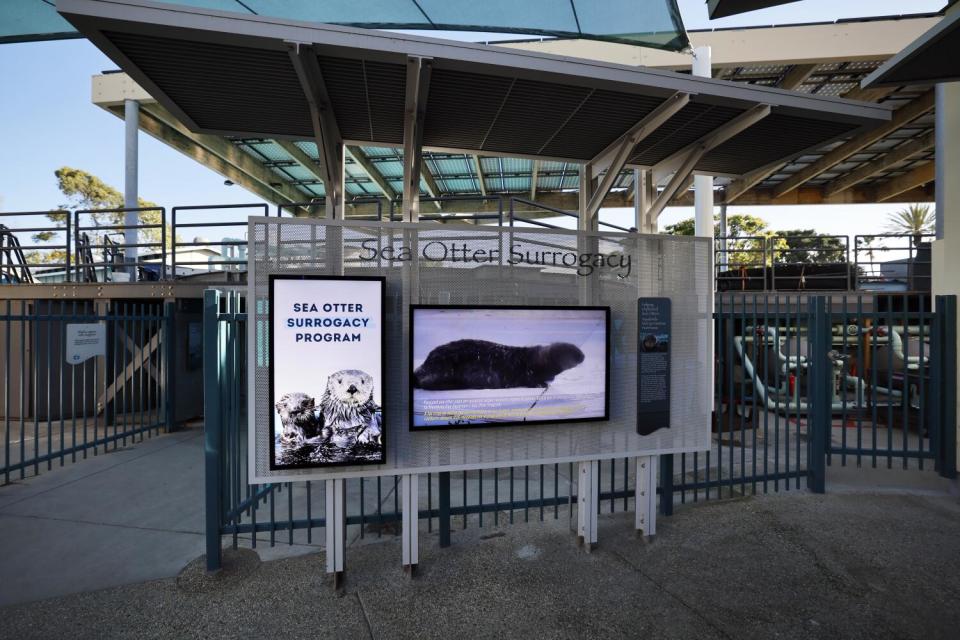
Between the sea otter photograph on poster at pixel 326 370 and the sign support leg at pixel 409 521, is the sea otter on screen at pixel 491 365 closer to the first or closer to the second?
the sea otter photograph on poster at pixel 326 370

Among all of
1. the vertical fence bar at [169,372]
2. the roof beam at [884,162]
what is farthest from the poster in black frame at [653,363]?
the roof beam at [884,162]

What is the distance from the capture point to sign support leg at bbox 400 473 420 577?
4.00 metres

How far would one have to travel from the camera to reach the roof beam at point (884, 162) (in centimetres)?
1677

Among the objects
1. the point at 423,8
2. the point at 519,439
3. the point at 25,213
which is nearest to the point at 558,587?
the point at 519,439

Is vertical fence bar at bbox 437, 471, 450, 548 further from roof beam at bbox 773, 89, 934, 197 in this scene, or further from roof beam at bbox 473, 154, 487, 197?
roof beam at bbox 773, 89, 934, 197

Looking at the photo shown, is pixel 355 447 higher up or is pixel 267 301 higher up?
pixel 267 301

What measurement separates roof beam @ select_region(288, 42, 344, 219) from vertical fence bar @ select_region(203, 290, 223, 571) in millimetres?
1871

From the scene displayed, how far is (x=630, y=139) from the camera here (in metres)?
5.90

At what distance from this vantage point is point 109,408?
9812mm

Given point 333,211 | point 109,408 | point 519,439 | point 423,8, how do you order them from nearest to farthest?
1. point 519,439
2. point 333,211
3. point 423,8
4. point 109,408

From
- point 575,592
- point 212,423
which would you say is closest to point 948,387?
point 575,592

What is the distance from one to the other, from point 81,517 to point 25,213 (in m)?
8.08

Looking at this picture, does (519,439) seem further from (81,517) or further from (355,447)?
(81,517)

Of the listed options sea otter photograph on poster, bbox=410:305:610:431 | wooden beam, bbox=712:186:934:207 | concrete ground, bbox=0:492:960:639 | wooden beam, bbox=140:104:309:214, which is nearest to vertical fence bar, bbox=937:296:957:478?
concrete ground, bbox=0:492:960:639
